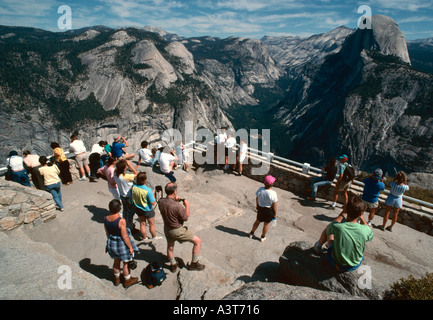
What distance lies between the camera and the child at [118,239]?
413cm

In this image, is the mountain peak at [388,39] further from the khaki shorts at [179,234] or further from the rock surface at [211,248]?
the khaki shorts at [179,234]

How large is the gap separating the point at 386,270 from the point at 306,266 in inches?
104

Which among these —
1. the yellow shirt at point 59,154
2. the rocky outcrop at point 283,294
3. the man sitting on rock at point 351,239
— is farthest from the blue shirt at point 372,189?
the yellow shirt at point 59,154

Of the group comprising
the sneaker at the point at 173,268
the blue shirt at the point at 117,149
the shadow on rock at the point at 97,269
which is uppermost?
the blue shirt at the point at 117,149

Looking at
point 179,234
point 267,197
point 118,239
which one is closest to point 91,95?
point 267,197

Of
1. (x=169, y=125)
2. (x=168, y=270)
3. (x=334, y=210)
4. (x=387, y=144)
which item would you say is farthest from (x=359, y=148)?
(x=168, y=270)

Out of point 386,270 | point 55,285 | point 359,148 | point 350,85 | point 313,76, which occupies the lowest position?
point 359,148

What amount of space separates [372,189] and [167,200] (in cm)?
575

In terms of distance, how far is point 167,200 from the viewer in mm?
4578

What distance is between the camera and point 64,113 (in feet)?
357

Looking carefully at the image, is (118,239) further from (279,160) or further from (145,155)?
(279,160)

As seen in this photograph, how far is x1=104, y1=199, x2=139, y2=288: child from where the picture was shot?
13.5 feet

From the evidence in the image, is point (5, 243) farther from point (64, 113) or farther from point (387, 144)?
point (64, 113)

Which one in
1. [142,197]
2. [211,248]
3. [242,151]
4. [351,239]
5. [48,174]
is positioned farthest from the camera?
[242,151]
